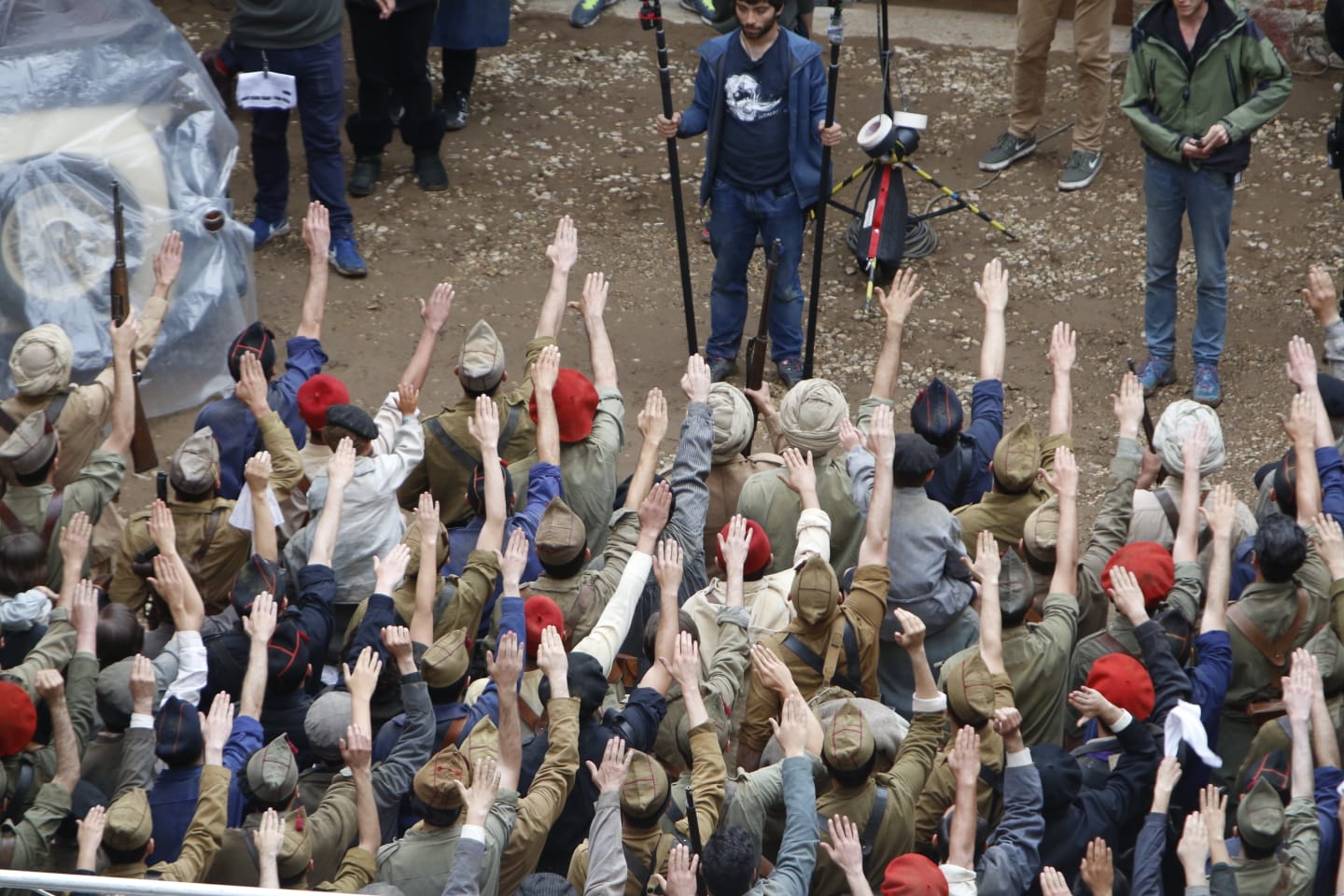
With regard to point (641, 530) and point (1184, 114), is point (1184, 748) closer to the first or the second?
point (641, 530)

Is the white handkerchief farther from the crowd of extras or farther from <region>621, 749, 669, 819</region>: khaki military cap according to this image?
<region>621, 749, 669, 819</region>: khaki military cap

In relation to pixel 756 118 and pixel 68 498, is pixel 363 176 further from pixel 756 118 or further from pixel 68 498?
pixel 68 498

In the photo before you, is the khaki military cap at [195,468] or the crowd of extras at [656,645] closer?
the crowd of extras at [656,645]

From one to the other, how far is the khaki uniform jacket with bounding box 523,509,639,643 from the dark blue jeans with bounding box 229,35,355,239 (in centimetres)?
388

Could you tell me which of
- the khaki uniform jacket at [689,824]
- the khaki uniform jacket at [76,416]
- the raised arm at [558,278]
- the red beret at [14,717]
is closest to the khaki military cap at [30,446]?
the khaki uniform jacket at [76,416]

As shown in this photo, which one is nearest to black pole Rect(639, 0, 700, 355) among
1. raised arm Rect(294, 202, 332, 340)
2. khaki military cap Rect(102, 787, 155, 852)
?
raised arm Rect(294, 202, 332, 340)

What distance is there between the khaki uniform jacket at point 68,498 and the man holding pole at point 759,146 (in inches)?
117

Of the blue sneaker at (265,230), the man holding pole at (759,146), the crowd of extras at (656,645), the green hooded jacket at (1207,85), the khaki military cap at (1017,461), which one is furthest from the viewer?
the blue sneaker at (265,230)

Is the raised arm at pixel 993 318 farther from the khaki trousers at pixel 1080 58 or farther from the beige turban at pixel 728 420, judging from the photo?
the khaki trousers at pixel 1080 58

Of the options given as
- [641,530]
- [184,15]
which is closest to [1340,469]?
[641,530]

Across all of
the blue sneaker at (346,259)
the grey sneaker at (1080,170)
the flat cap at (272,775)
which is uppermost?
the flat cap at (272,775)

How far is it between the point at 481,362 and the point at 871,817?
2.31 meters

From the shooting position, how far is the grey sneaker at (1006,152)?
9.62m

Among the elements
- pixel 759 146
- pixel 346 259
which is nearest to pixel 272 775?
pixel 759 146
